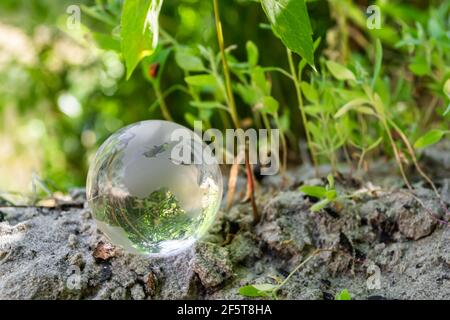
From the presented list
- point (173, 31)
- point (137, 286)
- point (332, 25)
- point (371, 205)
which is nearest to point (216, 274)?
point (137, 286)

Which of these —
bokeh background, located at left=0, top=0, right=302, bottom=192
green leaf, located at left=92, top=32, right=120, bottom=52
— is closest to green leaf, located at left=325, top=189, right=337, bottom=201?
green leaf, located at left=92, top=32, right=120, bottom=52

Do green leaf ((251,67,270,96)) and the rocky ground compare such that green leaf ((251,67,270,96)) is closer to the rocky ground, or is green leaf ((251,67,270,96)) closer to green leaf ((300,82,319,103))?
green leaf ((300,82,319,103))

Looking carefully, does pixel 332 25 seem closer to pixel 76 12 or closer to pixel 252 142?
pixel 252 142

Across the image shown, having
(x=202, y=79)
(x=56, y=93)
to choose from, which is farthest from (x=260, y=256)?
(x=56, y=93)

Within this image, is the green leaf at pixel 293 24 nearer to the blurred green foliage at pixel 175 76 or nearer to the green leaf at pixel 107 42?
the blurred green foliage at pixel 175 76

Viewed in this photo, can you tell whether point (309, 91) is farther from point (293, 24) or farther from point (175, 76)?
point (175, 76)

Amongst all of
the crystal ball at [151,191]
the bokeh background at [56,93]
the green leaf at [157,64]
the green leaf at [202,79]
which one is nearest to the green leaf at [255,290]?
the crystal ball at [151,191]
